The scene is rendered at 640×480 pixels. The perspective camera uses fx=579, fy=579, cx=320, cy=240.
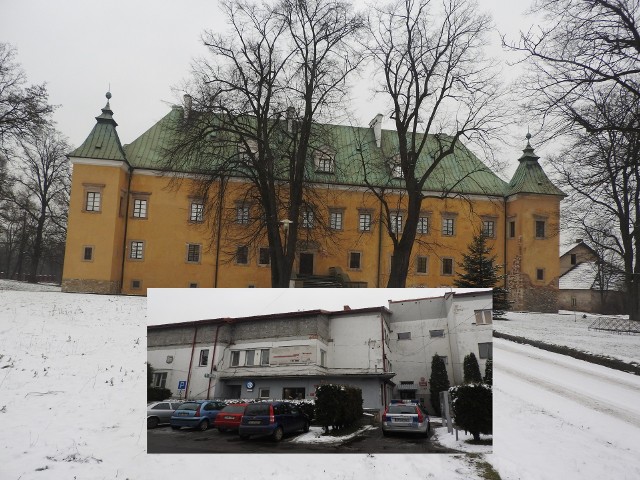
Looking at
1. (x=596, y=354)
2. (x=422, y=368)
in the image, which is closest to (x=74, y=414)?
(x=422, y=368)

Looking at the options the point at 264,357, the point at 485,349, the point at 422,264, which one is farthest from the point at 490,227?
the point at 264,357

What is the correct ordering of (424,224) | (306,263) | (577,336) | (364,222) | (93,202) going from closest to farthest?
(577,336)
(93,202)
(364,222)
(306,263)
(424,224)

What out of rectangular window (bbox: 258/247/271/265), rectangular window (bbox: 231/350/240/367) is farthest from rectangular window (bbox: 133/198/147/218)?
rectangular window (bbox: 231/350/240/367)

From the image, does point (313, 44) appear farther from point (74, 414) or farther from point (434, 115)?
point (74, 414)

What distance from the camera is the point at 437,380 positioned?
6.77m

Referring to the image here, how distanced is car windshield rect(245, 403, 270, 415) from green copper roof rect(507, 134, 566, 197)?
2329cm

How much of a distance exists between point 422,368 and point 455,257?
22.9 meters

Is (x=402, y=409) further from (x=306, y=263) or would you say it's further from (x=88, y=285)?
(x=88, y=285)

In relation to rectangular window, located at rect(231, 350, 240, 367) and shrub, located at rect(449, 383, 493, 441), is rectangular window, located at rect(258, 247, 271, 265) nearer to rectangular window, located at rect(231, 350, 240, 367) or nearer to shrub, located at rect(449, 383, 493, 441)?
rectangular window, located at rect(231, 350, 240, 367)

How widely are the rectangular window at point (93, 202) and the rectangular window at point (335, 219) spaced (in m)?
10.8

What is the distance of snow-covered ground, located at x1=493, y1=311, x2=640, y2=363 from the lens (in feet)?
32.3

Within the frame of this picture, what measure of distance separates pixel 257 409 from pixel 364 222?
73.1 ft

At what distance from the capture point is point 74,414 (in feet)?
28.1

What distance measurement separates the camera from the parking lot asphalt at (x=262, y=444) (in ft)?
21.6
